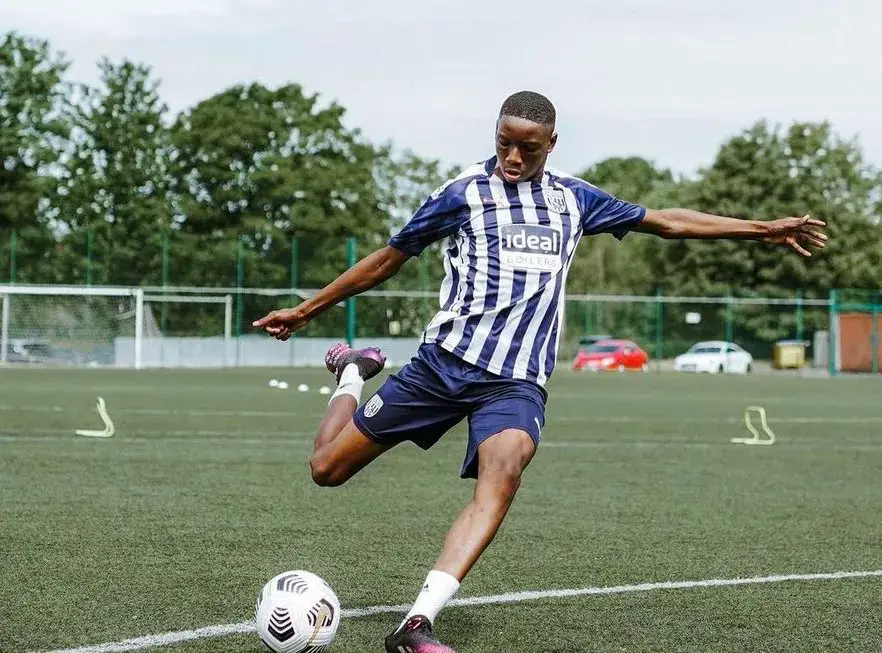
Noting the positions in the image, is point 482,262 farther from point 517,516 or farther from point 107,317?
point 107,317

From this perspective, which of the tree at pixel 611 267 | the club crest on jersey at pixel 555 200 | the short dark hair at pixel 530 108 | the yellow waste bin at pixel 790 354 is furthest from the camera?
the tree at pixel 611 267

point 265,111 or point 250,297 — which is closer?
point 250,297

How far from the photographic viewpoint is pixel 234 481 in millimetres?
11219

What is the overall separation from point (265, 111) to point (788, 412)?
47300 millimetres

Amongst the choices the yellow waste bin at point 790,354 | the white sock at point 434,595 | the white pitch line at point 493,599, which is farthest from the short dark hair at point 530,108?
the yellow waste bin at point 790,354

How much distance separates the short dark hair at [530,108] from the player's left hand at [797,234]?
1195 mm

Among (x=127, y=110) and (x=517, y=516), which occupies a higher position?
(x=127, y=110)

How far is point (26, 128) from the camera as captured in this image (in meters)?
60.8

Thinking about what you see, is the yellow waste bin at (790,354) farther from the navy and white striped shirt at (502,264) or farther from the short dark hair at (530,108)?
the short dark hair at (530,108)

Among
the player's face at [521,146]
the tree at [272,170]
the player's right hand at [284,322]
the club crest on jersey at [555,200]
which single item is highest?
the tree at [272,170]

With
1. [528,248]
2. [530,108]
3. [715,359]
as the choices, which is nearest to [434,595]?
[528,248]

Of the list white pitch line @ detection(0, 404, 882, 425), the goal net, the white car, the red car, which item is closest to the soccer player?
white pitch line @ detection(0, 404, 882, 425)

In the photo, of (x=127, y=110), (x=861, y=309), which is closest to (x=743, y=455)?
(x=861, y=309)

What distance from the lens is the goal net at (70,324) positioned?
143 feet
